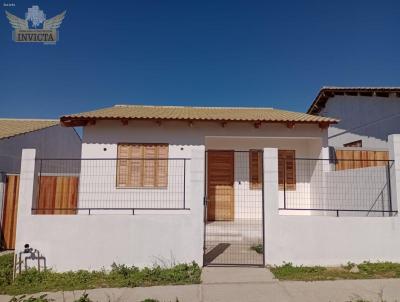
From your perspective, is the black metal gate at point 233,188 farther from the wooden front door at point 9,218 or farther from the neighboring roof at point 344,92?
the wooden front door at point 9,218

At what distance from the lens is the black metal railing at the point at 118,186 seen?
30.9 feet

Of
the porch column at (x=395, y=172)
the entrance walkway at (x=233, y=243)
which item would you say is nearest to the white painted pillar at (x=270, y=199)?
the entrance walkway at (x=233, y=243)

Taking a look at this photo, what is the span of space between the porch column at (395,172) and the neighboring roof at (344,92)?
18.4ft

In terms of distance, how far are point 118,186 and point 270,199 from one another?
5407 millimetres

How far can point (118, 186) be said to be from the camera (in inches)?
402

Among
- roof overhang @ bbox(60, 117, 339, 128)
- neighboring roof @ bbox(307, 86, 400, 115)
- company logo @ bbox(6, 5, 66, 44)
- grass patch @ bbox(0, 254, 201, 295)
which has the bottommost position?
grass patch @ bbox(0, 254, 201, 295)

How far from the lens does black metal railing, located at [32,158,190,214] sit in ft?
30.9

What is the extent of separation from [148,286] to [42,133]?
40.8 ft

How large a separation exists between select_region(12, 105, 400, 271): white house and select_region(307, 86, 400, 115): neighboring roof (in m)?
3.89

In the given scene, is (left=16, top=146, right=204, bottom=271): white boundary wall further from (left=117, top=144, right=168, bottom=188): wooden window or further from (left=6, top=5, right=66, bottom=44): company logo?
(left=6, top=5, right=66, bottom=44): company logo

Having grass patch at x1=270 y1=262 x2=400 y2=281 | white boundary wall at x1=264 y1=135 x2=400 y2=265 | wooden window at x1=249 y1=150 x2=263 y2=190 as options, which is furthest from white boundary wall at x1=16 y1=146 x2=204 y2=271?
wooden window at x1=249 y1=150 x2=263 y2=190

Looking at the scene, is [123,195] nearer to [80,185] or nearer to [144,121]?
[80,185]

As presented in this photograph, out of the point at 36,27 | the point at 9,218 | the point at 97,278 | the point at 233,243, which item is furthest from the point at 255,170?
the point at 36,27

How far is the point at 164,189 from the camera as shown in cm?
1022
